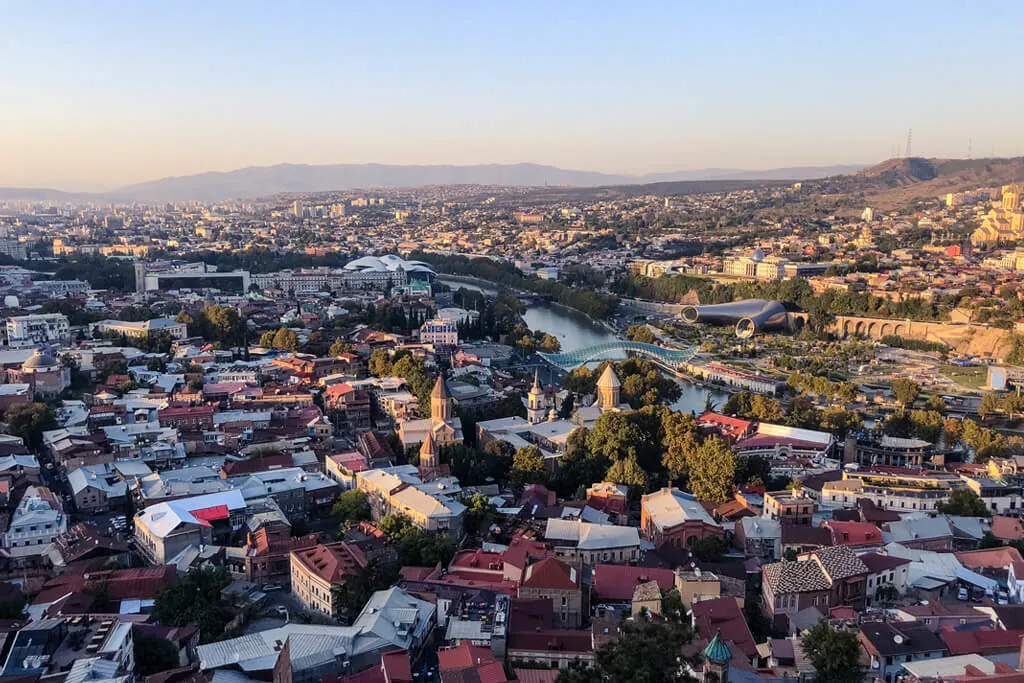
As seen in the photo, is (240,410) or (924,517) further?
(240,410)

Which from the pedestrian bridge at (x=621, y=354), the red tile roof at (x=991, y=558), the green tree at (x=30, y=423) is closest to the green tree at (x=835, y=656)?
the red tile roof at (x=991, y=558)

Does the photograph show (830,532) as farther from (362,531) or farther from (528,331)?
(528,331)

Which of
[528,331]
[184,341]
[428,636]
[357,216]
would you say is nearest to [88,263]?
[184,341]

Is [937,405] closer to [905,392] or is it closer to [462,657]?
[905,392]

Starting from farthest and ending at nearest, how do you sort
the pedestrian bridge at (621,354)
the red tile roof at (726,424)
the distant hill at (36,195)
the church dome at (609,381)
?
the distant hill at (36,195) < the pedestrian bridge at (621,354) < the church dome at (609,381) < the red tile roof at (726,424)

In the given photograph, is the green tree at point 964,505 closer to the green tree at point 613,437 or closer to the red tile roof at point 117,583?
the green tree at point 613,437
